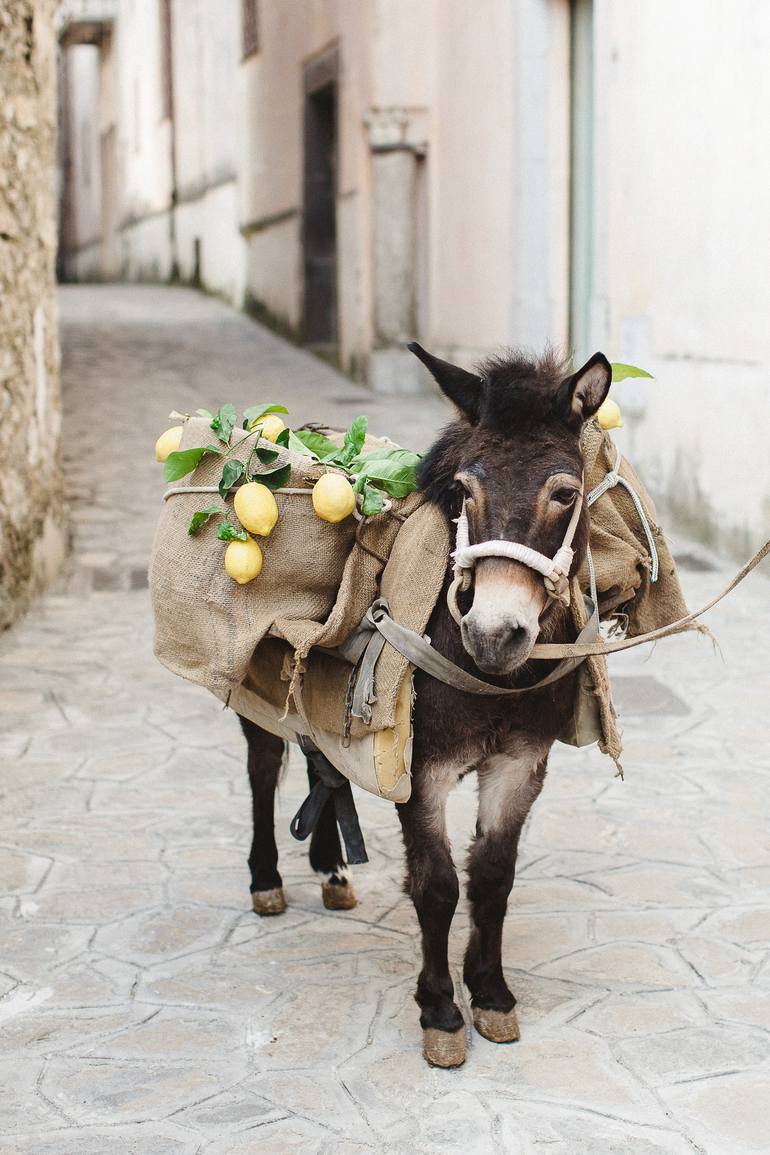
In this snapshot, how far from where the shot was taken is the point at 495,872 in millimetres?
3299

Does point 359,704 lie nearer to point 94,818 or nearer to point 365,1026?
point 365,1026

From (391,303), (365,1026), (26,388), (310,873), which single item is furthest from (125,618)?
(391,303)

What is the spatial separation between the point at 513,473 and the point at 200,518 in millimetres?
873

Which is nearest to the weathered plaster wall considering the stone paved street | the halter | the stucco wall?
the stone paved street

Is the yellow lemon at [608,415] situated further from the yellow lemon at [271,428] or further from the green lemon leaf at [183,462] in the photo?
the green lemon leaf at [183,462]

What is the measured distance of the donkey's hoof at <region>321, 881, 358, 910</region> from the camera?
162 inches

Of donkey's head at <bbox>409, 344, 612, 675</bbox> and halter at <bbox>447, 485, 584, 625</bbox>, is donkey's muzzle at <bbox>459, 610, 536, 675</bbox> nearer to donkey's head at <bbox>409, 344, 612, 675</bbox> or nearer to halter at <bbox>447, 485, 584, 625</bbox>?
donkey's head at <bbox>409, 344, 612, 675</bbox>

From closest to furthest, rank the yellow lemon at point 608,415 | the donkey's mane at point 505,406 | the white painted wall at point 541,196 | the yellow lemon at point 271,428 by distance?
the donkey's mane at point 505,406 → the yellow lemon at point 608,415 → the yellow lemon at point 271,428 → the white painted wall at point 541,196

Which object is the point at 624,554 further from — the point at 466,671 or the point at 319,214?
the point at 319,214

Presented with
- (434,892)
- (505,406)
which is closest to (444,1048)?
(434,892)

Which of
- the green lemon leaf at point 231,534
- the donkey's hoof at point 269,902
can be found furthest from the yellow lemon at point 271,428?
the donkey's hoof at point 269,902

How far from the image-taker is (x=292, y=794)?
512 centimetres

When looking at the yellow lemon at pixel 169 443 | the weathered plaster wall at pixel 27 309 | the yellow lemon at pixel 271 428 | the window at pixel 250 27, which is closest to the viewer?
the yellow lemon at pixel 271 428

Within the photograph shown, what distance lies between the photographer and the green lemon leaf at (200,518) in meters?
3.29
